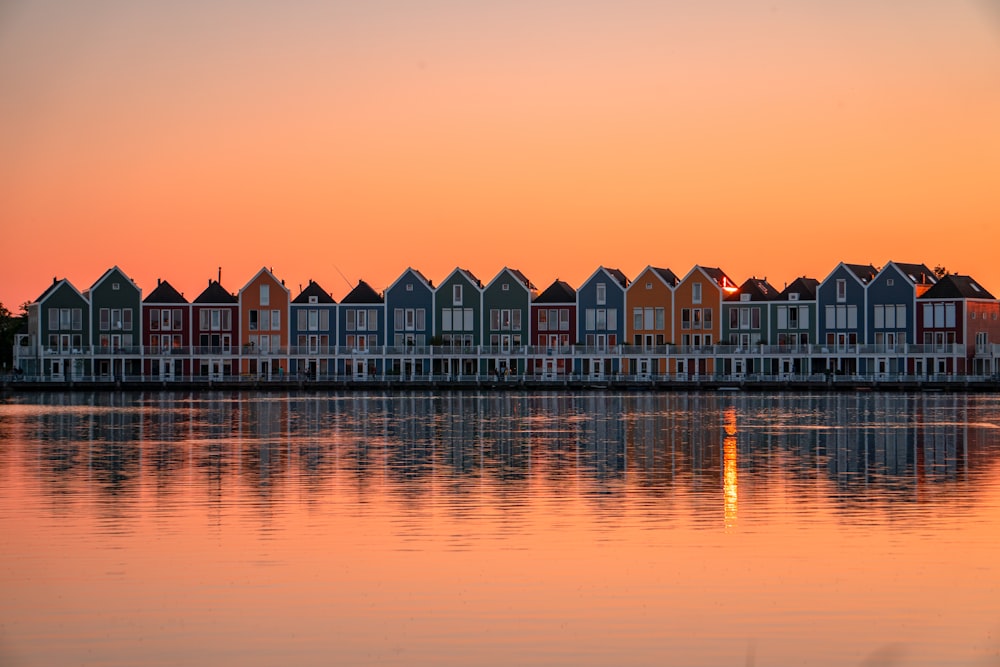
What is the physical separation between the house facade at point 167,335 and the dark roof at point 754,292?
139ft

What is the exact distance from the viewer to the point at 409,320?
120m

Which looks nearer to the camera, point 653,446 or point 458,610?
point 458,610

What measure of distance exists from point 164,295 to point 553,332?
31177 mm

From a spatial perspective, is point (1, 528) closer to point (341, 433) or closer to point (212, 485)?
point (212, 485)

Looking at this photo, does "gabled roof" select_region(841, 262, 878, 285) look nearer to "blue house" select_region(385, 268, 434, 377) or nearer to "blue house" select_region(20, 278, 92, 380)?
"blue house" select_region(385, 268, 434, 377)

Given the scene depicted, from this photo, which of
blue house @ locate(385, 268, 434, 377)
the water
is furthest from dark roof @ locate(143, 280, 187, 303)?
the water

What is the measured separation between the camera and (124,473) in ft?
107

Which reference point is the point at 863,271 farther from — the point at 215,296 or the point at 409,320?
the point at 215,296

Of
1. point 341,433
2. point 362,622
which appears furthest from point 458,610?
point 341,433

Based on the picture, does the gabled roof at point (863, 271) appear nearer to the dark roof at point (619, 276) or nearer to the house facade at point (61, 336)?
the dark roof at point (619, 276)

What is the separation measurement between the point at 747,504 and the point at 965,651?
37.6 feet

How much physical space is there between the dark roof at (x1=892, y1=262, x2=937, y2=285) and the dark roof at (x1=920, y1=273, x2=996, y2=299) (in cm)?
146

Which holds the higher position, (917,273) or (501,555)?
(917,273)

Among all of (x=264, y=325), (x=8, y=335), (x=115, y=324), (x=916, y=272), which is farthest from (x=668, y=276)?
(x=8, y=335)
